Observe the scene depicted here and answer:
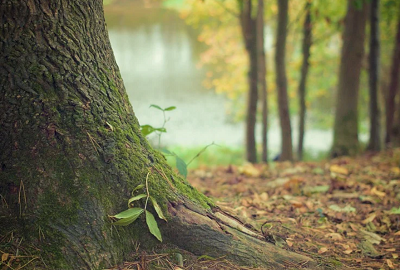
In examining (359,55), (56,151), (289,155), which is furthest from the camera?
(289,155)

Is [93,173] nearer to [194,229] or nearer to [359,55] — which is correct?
[194,229]

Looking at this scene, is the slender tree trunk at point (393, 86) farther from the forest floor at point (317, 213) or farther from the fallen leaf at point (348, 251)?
the fallen leaf at point (348, 251)

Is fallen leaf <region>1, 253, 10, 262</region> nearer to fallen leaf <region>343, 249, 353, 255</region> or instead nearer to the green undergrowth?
fallen leaf <region>343, 249, 353, 255</region>

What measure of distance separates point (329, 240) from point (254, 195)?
80 centimetres

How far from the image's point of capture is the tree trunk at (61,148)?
66.0 inches

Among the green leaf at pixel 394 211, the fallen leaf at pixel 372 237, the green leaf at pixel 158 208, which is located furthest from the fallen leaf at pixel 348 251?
the green leaf at pixel 158 208

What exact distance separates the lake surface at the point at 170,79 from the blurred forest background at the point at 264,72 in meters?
0.06

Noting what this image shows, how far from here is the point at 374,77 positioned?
6.70m

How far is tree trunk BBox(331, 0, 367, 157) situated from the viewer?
681 cm

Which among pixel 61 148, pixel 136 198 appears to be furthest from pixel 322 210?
pixel 61 148

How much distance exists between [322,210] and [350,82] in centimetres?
466

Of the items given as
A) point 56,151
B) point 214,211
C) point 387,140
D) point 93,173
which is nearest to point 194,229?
point 214,211

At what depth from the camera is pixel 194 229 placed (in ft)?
6.23

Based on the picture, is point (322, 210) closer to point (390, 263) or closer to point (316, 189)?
point (316, 189)
